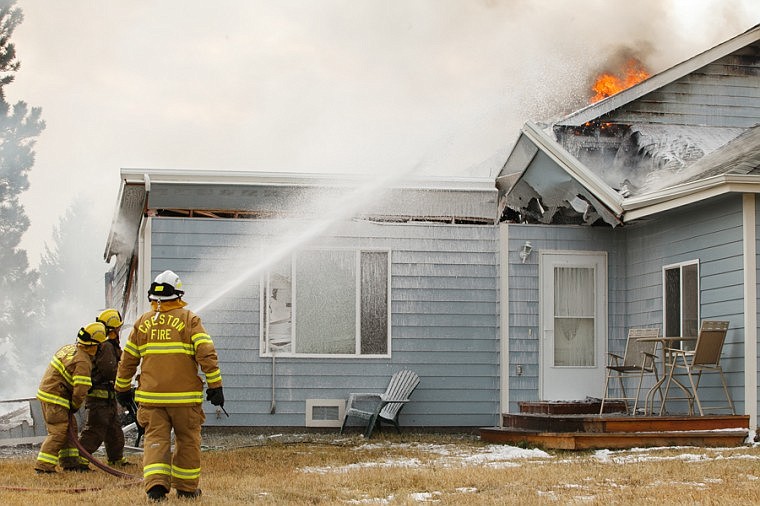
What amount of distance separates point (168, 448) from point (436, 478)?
2.27 meters

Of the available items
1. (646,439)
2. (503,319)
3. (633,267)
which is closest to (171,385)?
(646,439)

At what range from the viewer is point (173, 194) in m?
14.8

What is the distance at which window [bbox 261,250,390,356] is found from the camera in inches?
589

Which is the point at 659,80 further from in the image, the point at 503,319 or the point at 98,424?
→ the point at 98,424

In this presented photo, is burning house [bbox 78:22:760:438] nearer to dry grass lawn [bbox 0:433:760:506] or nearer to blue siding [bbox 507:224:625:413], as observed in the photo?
blue siding [bbox 507:224:625:413]

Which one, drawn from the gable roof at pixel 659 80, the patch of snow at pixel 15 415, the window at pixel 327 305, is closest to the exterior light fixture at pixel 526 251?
the window at pixel 327 305

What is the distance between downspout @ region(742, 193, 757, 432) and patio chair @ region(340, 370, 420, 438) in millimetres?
4212

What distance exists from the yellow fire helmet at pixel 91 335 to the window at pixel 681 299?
22.6ft

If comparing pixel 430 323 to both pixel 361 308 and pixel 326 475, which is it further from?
pixel 326 475

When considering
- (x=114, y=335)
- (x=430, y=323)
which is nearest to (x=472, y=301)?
(x=430, y=323)

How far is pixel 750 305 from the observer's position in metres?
12.3

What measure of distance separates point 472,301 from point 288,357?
8.34 ft

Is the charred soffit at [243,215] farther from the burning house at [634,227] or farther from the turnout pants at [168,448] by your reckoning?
the turnout pants at [168,448]

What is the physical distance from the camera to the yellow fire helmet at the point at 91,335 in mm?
10547
